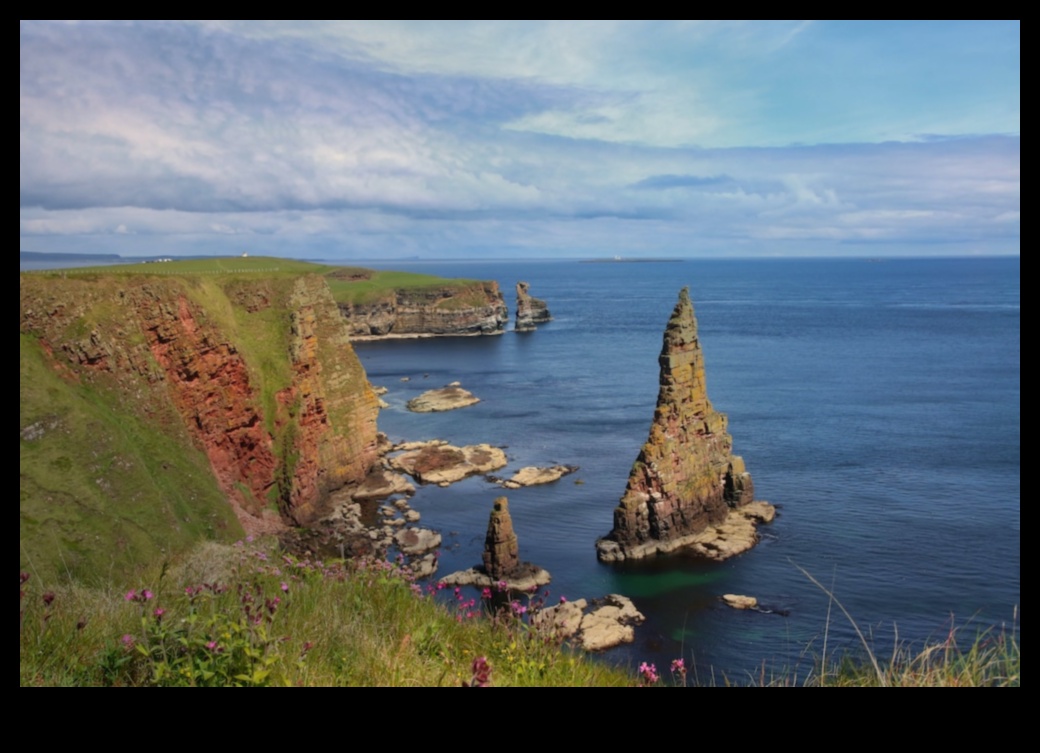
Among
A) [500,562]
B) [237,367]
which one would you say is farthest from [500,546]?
[237,367]

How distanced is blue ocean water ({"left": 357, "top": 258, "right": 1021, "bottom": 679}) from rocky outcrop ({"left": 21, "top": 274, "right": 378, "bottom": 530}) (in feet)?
31.1

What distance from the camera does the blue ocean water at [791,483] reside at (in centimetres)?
4094

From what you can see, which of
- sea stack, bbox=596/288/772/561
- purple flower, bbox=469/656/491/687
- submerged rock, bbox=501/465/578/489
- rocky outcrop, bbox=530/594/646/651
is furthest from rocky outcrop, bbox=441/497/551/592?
purple flower, bbox=469/656/491/687

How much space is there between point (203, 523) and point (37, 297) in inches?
610

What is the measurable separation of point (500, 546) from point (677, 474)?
43.9 ft

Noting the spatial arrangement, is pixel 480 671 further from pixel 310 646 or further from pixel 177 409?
pixel 177 409

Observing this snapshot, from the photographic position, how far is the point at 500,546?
44.1 meters

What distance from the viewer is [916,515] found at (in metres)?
56.0

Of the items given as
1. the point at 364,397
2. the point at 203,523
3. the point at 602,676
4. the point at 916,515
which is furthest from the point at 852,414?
the point at 602,676

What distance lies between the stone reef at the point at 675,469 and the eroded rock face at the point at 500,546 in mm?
7095

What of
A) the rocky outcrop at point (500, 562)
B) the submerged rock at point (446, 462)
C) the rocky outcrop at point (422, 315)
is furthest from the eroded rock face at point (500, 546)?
the rocky outcrop at point (422, 315)

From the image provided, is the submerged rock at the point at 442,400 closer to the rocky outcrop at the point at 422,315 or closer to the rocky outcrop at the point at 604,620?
the rocky outcrop at the point at 604,620
